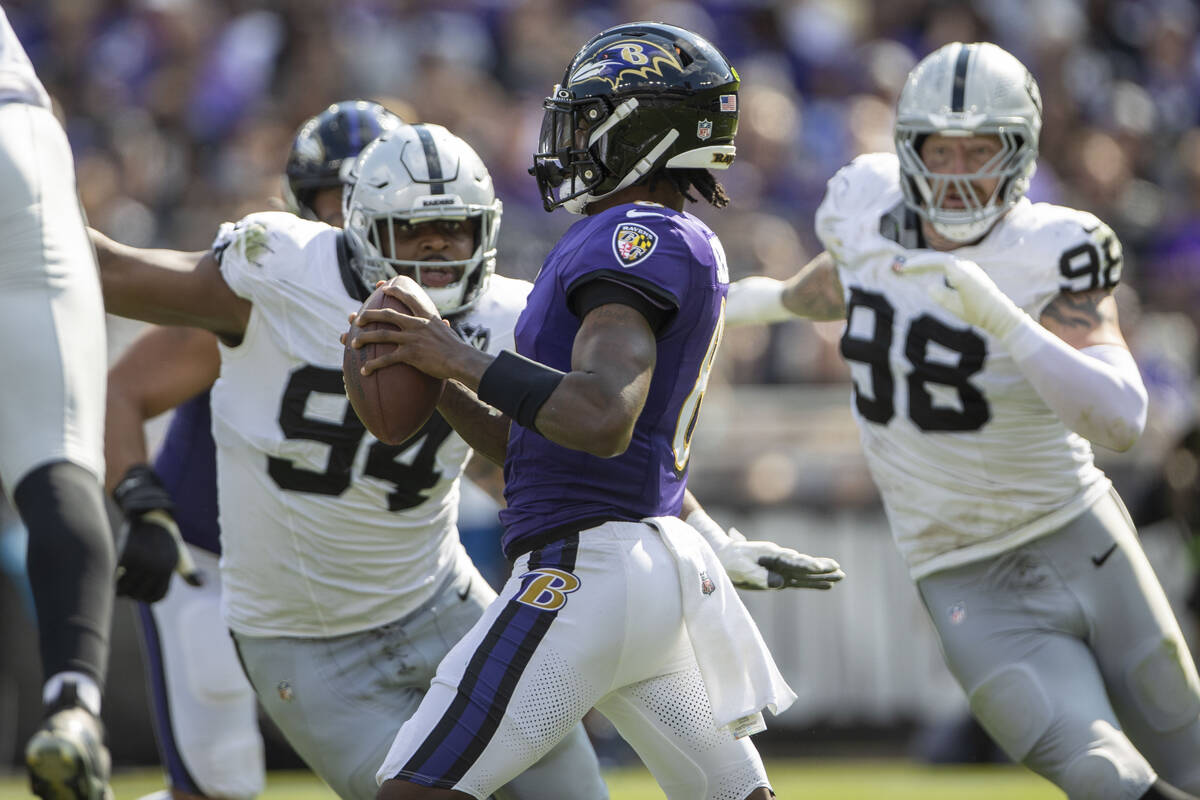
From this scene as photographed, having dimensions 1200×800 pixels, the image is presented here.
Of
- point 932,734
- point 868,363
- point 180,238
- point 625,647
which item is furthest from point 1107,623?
point 180,238

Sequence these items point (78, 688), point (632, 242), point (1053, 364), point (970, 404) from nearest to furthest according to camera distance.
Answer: point (78, 688) < point (632, 242) < point (1053, 364) < point (970, 404)

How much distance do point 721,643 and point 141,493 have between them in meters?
1.65

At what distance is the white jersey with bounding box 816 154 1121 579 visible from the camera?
4.20m

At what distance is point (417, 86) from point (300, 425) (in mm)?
6280

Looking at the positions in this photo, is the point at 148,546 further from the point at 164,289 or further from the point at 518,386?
the point at 518,386

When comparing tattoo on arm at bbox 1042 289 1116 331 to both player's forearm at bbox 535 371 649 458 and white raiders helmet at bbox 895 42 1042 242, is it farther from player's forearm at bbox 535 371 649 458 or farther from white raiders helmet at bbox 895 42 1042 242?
player's forearm at bbox 535 371 649 458

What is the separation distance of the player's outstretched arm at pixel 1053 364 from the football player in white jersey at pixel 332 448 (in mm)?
1009

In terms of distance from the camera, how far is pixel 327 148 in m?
4.75

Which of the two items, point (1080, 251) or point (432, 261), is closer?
point (432, 261)

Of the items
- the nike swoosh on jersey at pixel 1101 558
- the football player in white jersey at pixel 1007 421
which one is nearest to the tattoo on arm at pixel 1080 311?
the football player in white jersey at pixel 1007 421

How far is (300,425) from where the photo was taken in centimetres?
394

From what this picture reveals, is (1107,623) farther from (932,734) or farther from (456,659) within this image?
(932,734)

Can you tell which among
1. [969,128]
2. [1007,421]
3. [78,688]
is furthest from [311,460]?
[969,128]

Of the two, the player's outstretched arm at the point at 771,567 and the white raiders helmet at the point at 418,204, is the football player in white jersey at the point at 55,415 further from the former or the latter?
the player's outstretched arm at the point at 771,567
